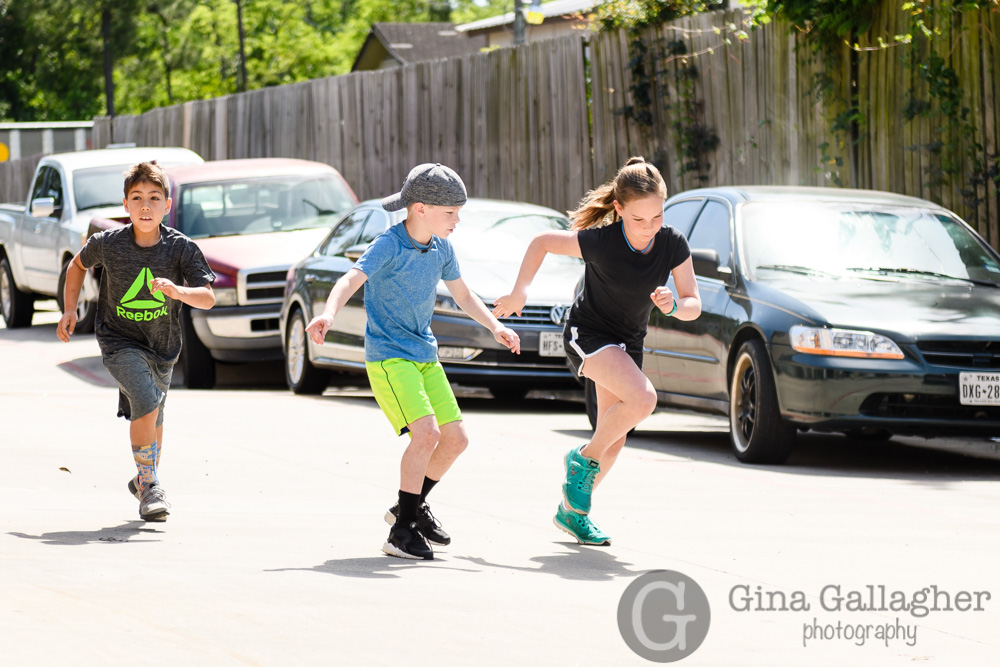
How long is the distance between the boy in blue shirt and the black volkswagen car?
2926 millimetres

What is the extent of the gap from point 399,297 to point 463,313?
5.44 m

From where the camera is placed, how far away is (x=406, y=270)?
649 centimetres

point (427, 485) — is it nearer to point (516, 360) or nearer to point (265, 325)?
point (516, 360)

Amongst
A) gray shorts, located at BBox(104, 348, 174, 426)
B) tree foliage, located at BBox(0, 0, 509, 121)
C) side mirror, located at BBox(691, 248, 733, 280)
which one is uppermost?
tree foliage, located at BBox(0, 0, 509, 121)

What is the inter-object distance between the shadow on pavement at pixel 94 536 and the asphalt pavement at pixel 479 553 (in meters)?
0.03

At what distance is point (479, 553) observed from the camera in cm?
648

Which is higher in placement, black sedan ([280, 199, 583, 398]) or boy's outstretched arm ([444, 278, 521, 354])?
boy's outstretched arm ([444, 278, 521, 354])

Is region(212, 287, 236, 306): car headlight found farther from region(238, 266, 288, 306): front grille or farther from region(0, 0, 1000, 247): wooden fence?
region(0, 0, 1000, 247): wooden fence

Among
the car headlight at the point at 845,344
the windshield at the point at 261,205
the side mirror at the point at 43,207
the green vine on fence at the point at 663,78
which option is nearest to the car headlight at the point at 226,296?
the windshield at the point at 261,205

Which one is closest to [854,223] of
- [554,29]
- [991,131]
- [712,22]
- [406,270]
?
[991,131]

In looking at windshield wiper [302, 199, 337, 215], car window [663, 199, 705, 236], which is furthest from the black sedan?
windshield wiper [302, 199, 337, 215]

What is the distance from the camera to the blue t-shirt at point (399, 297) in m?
6.48

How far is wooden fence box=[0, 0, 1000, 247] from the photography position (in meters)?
12.6

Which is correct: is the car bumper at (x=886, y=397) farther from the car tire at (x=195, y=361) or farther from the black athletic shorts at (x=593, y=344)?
the car tire at (x=195, y=361)
